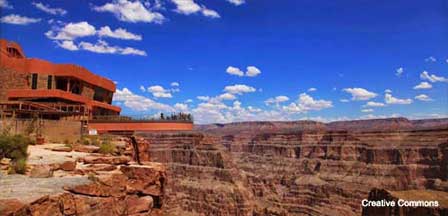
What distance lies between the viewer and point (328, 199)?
315ft

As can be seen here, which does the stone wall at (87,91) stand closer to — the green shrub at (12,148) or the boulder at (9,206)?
the green shrub at (12,148)

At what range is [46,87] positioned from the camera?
29219 millimetres

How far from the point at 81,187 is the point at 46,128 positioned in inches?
432

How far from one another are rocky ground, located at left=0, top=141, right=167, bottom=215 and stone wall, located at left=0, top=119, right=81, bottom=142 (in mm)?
5030

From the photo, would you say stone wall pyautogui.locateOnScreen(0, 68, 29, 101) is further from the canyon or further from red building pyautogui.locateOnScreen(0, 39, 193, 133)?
the canyon

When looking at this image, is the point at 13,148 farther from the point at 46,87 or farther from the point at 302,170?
the point at 302,170

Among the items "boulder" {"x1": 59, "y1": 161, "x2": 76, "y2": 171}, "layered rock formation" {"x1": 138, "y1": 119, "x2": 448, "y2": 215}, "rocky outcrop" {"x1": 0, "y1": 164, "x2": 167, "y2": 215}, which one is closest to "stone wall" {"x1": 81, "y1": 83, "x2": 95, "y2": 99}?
"rocky outcrop" {"x1": 0, "y1": 164, "x2": 167, "y2": 215}

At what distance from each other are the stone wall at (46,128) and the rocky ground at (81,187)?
503 cm

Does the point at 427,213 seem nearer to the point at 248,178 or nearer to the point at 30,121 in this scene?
the point at 30,121

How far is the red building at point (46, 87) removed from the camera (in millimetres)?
26375

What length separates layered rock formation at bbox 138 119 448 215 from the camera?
3467 inches

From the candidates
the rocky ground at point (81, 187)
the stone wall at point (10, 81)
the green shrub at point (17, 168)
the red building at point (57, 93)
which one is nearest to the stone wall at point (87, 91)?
the red building at point (57, 93)

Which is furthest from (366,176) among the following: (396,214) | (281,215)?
(396,214)

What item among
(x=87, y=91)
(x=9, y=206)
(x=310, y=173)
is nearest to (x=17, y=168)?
(x=9, y=206)
